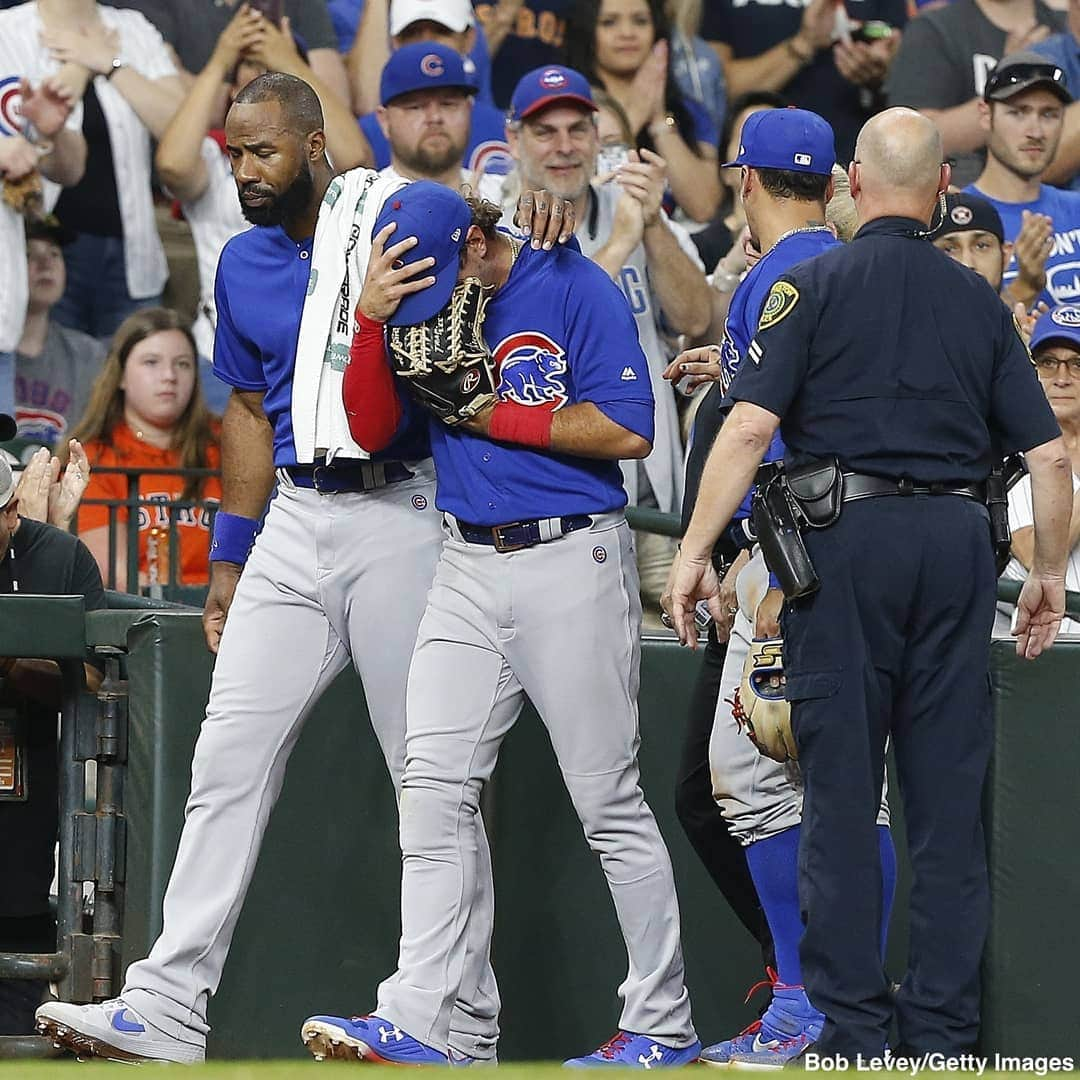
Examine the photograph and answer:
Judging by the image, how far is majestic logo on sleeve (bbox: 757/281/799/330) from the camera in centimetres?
401

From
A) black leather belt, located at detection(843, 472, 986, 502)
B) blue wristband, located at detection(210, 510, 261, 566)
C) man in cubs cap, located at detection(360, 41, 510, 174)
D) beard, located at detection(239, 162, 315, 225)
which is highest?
man in cubs cap, located at detection(360, 41, 510, 174)

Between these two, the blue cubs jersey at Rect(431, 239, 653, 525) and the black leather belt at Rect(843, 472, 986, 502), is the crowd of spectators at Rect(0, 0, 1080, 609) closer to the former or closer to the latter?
the blue cubs jersey at Rect(431, 239, 653, 525)

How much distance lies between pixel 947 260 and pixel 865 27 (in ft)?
17.8

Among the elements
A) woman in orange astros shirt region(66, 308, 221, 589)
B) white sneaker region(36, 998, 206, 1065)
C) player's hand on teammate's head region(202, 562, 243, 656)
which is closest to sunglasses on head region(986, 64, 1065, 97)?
woman in orange astros shirt region(66, 308, 221, 589)

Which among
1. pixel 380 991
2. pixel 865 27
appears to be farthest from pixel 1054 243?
pixel 380 991

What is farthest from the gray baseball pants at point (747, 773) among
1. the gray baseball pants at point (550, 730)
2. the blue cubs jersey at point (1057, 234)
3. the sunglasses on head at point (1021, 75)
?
the sunglasses on head at point (1021, 75)

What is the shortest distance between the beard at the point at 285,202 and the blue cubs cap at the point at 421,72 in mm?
2720

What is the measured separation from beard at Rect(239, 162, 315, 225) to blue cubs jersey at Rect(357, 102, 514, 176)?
333cm

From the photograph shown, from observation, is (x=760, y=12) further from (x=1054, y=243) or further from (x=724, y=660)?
(x=724, y=660)

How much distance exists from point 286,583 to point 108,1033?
3.46ft

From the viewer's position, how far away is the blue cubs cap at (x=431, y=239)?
434 centimetres

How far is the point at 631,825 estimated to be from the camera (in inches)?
171

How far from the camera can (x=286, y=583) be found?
4.55 metres

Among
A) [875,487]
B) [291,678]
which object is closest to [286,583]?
[291,678]
